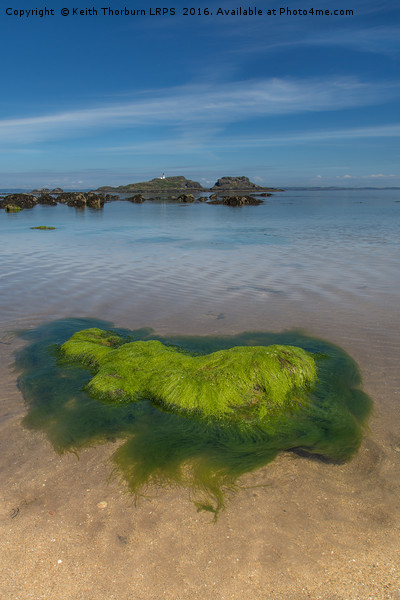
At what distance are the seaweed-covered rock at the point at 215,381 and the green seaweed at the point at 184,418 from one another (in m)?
0.02

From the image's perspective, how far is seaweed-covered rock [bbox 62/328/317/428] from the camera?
4.89m

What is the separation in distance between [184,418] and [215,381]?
667 millimetres

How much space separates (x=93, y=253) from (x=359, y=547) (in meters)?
15.5

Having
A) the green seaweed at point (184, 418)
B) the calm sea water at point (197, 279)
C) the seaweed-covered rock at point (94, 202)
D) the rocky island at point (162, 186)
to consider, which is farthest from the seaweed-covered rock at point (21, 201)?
the rocky island at point (162, 186)

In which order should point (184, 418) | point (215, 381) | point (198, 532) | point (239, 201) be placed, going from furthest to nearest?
point (239, 201) → point (215, 381) → point (184, 418) → point (198, 532)

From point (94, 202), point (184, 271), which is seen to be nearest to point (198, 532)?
point (184, 271)

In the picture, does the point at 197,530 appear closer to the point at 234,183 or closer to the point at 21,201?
the point at 21,201

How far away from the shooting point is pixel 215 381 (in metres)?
5.13

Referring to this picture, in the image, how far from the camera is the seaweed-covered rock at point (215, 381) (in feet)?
16.1

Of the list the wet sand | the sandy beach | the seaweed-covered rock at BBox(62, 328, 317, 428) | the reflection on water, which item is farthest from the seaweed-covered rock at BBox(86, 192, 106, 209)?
the wet sand

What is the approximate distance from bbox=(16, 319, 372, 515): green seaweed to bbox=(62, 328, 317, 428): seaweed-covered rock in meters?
0.02

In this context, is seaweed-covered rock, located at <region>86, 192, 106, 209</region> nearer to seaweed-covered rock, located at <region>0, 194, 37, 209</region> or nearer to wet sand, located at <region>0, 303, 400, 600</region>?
seaweed-covered rock, located at <region>0, 194, 37, 209</region>

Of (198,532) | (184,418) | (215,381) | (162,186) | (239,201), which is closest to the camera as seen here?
(198,532)

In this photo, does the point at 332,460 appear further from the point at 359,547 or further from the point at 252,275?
the point at 252,275
